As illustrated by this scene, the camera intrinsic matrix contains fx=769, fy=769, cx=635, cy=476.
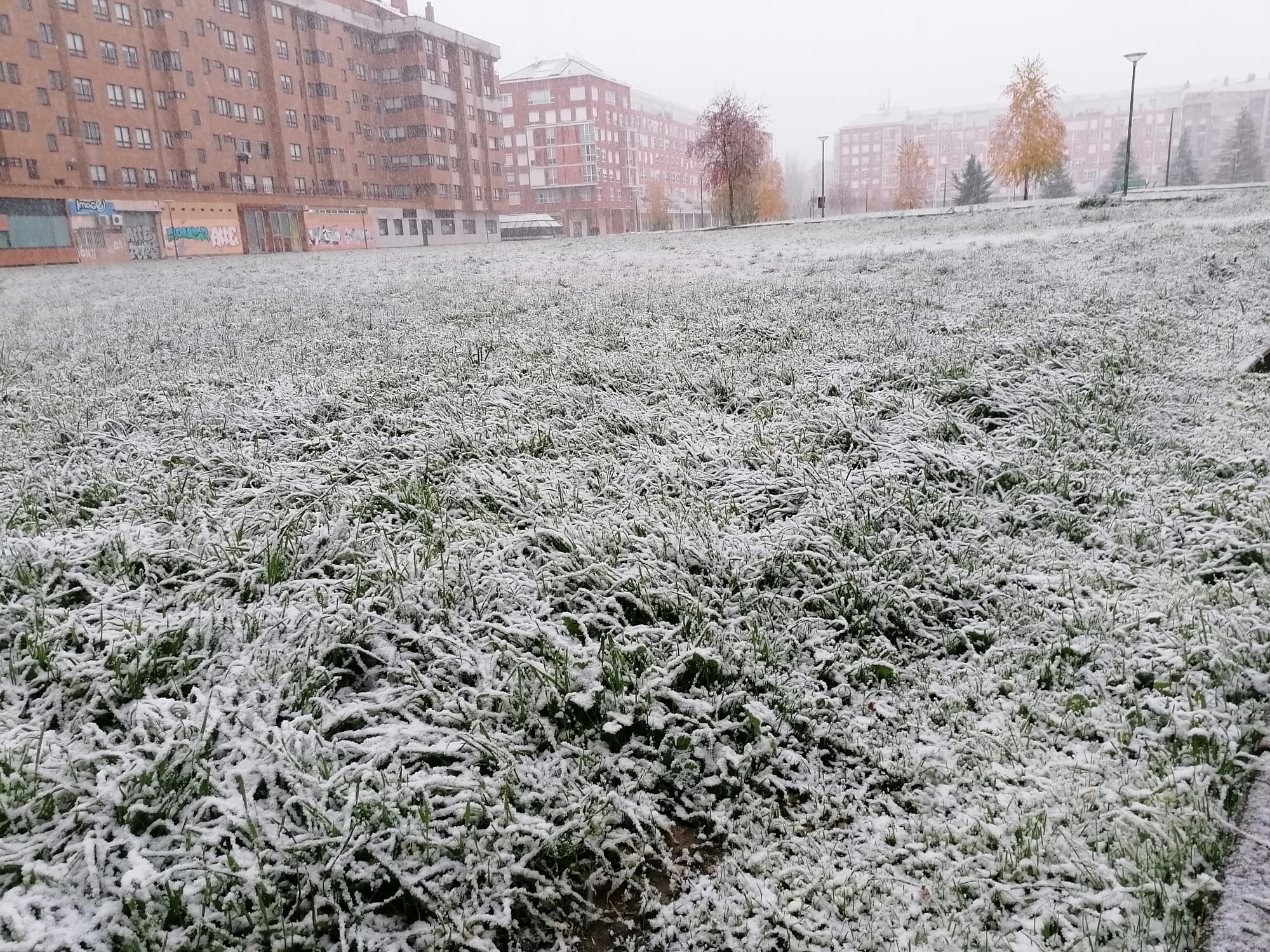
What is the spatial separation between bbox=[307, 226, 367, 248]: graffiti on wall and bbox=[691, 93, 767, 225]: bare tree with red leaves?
30.4m

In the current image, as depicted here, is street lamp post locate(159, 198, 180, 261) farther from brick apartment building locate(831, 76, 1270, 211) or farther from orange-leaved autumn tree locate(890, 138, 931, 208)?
brick apartment building locate(831, 76, 1270, 211)

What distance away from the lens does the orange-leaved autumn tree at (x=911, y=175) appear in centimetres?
8519

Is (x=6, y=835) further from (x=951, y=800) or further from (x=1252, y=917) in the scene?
(x=1252, y=917)

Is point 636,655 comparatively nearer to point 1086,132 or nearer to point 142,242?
point 142,242

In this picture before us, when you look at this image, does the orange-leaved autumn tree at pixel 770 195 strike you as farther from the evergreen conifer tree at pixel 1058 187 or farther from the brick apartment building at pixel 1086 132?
the brick apartment building at pixel 1086 132

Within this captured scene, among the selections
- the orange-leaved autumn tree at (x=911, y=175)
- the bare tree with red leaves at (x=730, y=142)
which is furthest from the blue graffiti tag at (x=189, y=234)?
the orange-leaved autumn tree at (x=911, y=175)

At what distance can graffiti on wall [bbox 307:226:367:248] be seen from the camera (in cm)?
6131

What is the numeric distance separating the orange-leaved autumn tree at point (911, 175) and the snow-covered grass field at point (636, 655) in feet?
289

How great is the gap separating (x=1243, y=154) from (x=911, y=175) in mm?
37001

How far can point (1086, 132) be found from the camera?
185625 mm

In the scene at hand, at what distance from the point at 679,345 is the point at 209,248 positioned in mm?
54617

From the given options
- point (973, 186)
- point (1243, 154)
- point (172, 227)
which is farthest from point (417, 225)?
point (1243, 154)

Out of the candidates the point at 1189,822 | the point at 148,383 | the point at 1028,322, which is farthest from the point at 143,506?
the point at 1028,322

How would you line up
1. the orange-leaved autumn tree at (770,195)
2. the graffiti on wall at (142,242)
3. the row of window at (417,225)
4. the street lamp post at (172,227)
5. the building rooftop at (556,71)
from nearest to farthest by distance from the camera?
the graffiti on wall at (142,242)
the street lamp post at (172,227)
the row of window at (417,225)
the orange-leaved autumn tree at (770,195)
the building rooftop at (556,71)
